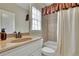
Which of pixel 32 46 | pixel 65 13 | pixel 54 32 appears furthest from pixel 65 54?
pixel 65 13

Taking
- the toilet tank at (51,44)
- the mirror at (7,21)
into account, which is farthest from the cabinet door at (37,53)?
the mirror at (7,21)

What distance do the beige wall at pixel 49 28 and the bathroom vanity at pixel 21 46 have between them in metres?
0.12

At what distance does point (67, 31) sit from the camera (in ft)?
4.63

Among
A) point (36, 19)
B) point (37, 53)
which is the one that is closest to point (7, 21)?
point (36, 19)

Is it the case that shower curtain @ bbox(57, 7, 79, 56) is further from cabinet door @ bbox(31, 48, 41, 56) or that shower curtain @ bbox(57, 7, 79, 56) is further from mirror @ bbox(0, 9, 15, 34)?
mirror @ bbox(0, 9, 15, 34)

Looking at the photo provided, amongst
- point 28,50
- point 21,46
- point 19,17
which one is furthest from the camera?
point 19,17

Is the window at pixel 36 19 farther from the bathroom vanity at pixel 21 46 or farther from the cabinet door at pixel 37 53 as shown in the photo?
the cabinet door at pixel 37 53

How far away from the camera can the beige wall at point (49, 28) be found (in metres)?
1.39

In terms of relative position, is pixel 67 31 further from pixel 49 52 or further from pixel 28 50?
pixel 28 50

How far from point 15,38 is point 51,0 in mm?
688

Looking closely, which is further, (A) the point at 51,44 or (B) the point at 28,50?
(A) the point at 51,44

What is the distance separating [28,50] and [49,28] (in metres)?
0.42

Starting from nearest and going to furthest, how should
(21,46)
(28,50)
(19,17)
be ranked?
(21,46), (28,50), (19,17)

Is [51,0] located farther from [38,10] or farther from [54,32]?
[54,32]
